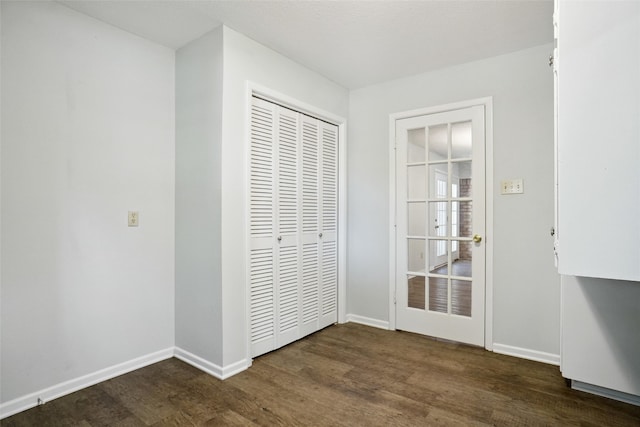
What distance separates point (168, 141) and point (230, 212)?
32.8 inches

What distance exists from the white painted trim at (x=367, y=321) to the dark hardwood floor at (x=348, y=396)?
597 mm

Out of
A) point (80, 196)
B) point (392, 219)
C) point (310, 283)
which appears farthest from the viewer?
point (392, 219)

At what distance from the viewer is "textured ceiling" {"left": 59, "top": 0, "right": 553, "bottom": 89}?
2.07 meters

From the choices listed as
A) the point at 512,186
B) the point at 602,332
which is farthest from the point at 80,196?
the point at 602,332

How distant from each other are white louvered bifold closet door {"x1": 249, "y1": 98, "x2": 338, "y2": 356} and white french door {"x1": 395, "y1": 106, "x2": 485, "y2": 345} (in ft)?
2.23

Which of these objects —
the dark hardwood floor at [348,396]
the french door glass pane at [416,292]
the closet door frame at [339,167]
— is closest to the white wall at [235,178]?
the closet door frame at [339,167]

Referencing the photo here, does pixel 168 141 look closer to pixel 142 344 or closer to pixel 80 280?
pixel 80 280

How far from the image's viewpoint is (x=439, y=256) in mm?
2957

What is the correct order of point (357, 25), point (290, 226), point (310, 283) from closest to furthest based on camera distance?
point (357, 25) < point (290, 226) < point (310, 283)

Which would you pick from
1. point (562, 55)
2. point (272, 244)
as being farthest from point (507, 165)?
point (272, 244)

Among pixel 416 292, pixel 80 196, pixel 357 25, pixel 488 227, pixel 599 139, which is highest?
pixel 357 25

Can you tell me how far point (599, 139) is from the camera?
3.47 ft

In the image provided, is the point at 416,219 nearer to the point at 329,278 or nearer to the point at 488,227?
the point at 488,227

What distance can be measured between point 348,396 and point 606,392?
1517mm
